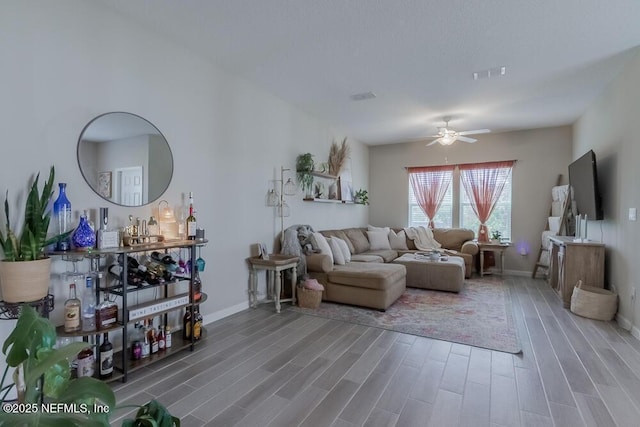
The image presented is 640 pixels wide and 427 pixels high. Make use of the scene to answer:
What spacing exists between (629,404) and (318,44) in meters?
3.58

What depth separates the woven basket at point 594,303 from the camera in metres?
3.40

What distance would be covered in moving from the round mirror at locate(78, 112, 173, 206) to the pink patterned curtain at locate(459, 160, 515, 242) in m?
5.71

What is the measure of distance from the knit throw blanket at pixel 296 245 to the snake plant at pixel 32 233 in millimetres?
2542

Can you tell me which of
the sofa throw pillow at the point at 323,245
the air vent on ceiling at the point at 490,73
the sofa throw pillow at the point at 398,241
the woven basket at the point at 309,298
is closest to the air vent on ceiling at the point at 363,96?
the air vent on ceiling at the point at 490,73

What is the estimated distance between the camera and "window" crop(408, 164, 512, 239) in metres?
6.19

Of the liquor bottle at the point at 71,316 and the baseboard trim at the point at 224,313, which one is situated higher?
the liquor bottle at the point at 71,316

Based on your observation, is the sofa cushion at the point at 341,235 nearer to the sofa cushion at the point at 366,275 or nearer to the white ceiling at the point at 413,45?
the sofa cushion at the point at 366,275

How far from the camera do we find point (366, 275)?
3.82 m

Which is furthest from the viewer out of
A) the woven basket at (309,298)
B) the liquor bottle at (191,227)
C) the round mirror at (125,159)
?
the woven basket at (309,298)

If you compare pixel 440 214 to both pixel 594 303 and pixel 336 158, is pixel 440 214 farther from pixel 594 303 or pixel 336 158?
pixel 594 303

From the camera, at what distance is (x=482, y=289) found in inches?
191

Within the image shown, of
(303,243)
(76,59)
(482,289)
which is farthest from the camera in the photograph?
(482,289)

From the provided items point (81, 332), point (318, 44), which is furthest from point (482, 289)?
point (81, 332)

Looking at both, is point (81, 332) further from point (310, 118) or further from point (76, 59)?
point (310, 118)
